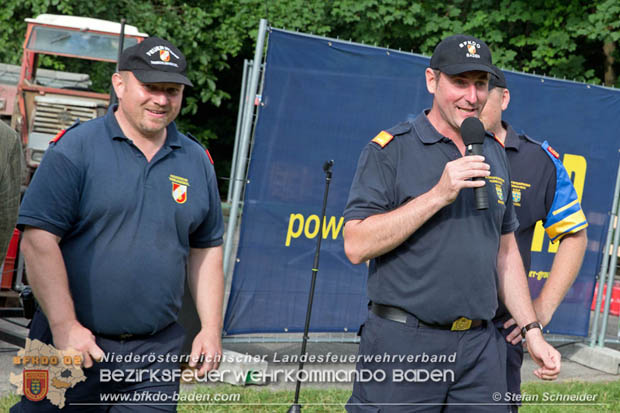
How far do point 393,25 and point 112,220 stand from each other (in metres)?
16.2

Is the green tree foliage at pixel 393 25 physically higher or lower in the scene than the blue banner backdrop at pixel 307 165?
higher

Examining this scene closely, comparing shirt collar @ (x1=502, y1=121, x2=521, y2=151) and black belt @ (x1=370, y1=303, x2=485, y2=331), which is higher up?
shirt collar @ (x1=502, y1=121, x2=521, y2=151)

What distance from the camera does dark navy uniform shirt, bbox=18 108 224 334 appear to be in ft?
9.70

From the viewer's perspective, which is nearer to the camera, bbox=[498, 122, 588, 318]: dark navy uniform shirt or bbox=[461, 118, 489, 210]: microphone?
bbox=[461, 118, 489, 210]: microphone

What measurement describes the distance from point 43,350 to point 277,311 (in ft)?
12.7

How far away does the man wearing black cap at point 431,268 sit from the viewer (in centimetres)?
304

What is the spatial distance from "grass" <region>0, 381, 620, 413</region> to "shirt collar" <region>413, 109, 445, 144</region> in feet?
9.62

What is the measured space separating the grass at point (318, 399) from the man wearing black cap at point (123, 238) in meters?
2.49

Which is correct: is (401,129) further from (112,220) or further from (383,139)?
(112,220)

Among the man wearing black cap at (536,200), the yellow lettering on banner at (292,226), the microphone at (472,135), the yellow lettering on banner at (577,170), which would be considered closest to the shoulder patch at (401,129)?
the microphone at (472,135)

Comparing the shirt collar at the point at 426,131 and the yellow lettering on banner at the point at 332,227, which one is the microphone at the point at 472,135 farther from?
the yellow lettering on banner at the point at 332,227

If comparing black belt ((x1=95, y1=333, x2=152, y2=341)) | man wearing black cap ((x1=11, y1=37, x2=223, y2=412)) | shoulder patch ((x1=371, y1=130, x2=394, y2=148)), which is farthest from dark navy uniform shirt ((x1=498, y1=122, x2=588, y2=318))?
black belt ((x1=95, y1=333, x2=152, y2=341))

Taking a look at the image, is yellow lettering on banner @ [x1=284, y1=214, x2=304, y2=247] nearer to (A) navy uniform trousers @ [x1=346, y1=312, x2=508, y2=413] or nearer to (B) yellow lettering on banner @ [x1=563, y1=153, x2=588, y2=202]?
(B) yellow lettering on banner @ [x1=563, y1=153, x2=588, y2=202]

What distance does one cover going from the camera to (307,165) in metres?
6.74
